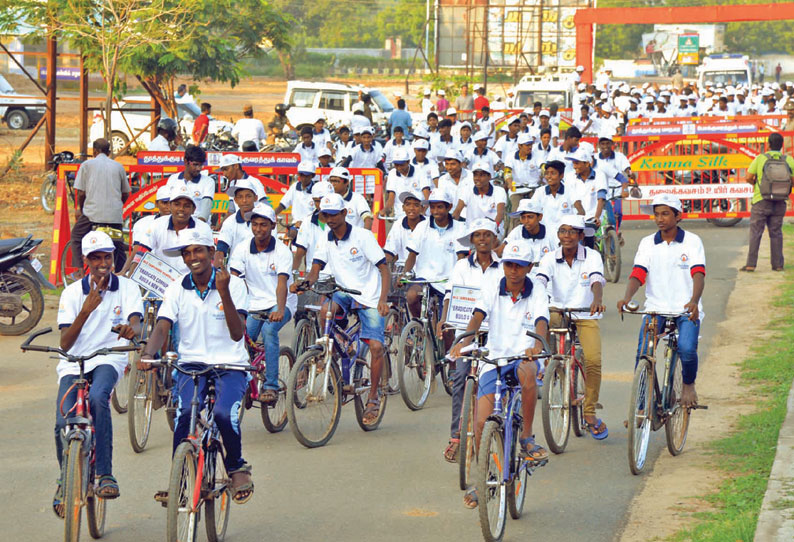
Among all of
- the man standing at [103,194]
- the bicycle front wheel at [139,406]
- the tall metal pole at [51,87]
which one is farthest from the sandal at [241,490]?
the tall metal pole at [51,87]

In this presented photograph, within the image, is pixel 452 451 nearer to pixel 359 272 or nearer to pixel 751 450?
pixel 359 272

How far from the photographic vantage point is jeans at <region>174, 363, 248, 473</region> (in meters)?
6.61

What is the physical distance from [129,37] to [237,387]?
13.8 metres

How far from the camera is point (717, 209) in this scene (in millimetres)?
Result: 21938

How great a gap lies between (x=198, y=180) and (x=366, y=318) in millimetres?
3356

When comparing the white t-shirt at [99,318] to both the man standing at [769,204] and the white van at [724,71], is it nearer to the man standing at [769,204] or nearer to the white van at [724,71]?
the man standing at [769,204]

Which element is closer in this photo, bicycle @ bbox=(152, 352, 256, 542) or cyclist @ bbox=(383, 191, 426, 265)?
bicycle @ bbox=(152, 352, 256, 542)

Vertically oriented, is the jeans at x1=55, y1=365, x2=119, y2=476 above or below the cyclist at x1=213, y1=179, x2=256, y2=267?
below

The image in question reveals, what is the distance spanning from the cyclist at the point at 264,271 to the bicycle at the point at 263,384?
0.26 ft

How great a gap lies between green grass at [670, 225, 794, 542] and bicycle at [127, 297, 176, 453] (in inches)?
152

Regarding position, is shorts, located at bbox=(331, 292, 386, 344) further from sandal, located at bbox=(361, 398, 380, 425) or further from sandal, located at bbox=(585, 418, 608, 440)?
sandal, located at bbox=(585, 418, 608, 440)

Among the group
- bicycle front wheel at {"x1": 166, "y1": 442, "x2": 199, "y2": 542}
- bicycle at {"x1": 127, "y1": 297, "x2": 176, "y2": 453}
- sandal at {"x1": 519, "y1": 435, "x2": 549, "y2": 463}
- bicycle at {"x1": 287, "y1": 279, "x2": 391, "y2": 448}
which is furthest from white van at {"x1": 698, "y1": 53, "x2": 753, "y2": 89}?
bicycle front wheel at {"x1": 166, "y1": 442, "x2": 199, "y2": 542}

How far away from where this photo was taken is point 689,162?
70.5 ft

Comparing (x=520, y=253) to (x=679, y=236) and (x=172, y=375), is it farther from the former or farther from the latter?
(x=172, y=375)
